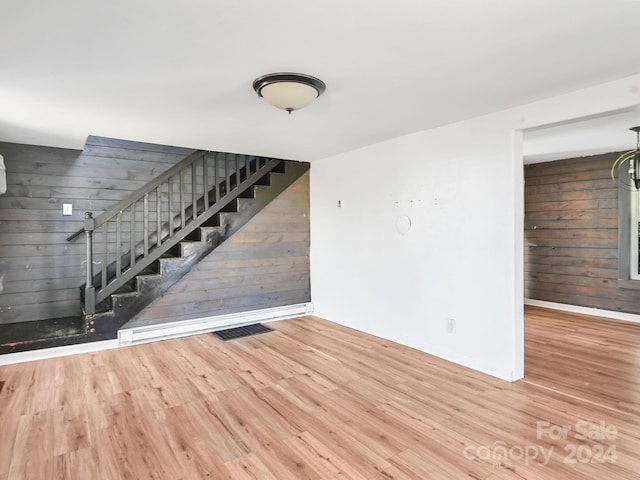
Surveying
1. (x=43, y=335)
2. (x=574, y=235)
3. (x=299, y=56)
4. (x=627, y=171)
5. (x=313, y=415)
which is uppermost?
(x=299, y=56)

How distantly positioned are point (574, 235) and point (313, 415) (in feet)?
15.8

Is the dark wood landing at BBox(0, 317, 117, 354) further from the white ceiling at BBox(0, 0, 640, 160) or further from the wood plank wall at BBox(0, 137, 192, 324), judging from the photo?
the white ceiling at BBox(0, 0, 640, 160)

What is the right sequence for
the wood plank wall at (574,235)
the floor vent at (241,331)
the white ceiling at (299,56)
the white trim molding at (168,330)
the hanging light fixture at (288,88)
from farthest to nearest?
1. the wood plank wall at (574,235)
2. the floor vent at (241,331)
3. the white trim molding at (168,330)
4. the hanging light fixture at (288,88)
5. the white ceiling at (299,56)

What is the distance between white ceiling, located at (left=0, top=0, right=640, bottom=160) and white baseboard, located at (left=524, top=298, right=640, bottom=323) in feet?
12.4

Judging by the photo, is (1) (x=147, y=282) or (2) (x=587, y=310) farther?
(2) (x=587, y=310)

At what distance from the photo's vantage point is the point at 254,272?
4.73 meters

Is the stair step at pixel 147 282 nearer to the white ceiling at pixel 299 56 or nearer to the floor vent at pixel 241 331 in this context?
A: the floor vent at pixel 241 331

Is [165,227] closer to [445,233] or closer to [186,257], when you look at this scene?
[186,257]

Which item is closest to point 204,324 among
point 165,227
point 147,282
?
point 147,282

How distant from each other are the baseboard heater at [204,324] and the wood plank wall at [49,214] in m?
0.79

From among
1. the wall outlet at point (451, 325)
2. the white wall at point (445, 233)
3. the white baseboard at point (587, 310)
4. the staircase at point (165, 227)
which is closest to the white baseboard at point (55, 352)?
the staircase at point (165, 227)

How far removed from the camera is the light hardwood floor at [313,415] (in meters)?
1.86

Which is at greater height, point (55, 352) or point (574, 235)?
point (574, 235)

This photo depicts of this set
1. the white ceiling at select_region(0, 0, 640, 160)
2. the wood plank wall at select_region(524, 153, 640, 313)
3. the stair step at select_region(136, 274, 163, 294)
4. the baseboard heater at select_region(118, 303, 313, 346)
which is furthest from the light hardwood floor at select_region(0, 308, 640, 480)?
the white ceiling at select_region(0, 0, 640, 160)
